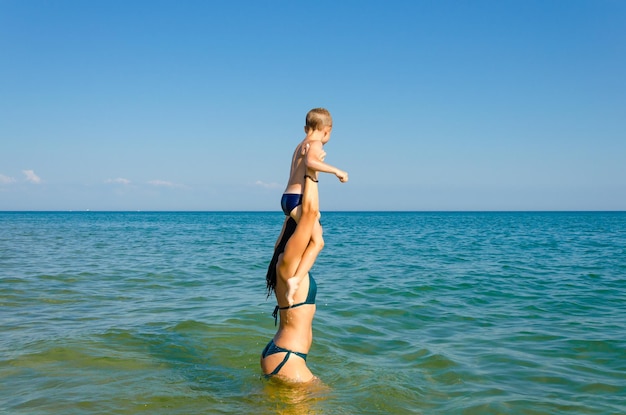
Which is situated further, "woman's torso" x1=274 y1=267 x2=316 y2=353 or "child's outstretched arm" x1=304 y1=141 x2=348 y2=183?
"woman's torso" x1=274 y1=267 x2=316 y2=353

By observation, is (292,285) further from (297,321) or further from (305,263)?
(297,321)

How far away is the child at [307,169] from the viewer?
480cm

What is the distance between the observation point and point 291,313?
206 inches

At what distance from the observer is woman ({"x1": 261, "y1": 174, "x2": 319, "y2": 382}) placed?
5.10 metres

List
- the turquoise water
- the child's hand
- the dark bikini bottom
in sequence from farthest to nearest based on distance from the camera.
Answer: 1. the turquoise water
2. the dark bikini bottom
3. the child's hand

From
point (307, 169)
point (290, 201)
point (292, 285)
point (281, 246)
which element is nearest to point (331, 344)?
point (281, 246)

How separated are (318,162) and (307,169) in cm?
21

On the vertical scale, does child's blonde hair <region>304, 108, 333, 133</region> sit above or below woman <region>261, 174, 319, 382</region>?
above

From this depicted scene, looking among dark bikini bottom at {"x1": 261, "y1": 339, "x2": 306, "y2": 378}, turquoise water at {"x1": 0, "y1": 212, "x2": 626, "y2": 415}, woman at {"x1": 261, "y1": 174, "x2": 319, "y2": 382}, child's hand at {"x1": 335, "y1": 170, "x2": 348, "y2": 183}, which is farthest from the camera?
turquoise water at {"x1": 0, "y1": 212, "x2": 626, "y2": 415}

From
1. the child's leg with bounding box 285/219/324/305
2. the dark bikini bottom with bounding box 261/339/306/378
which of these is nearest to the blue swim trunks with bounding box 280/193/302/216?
the child's leg with bounding box 285/219/324/305

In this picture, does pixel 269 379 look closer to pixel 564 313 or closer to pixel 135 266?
pixel 564 313

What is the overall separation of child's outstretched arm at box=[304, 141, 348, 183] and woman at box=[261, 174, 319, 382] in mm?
556

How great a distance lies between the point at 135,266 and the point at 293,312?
13.1 meters

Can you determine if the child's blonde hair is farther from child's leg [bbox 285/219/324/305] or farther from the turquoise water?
the turquoise water
